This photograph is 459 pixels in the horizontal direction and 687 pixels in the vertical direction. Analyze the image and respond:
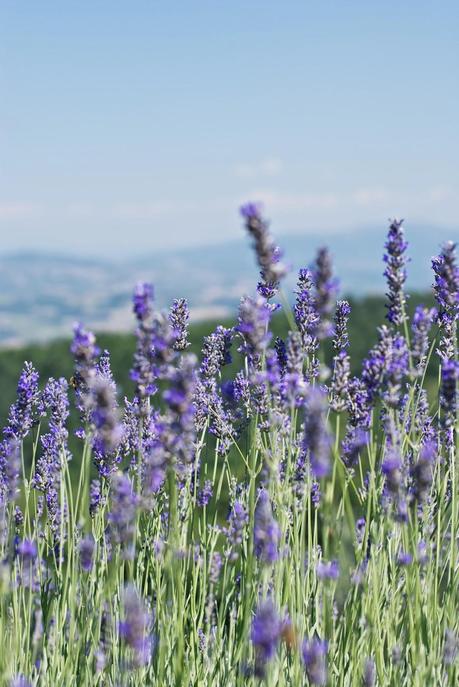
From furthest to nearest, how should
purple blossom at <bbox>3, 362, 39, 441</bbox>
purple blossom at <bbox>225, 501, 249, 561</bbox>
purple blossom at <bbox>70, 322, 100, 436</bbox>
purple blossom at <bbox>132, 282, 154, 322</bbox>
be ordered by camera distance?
purple blossom at <bbox>3, 362, 39, 441</bbox> < purple blossom at <bbox>225, 501, 249, 561</bbox> < purple blossom at <bbox>70, 322, 100, 436</bbox> < purple blossom at <bbox>132, 282, 154, 322</bbox>

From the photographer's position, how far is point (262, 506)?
2.00 meters

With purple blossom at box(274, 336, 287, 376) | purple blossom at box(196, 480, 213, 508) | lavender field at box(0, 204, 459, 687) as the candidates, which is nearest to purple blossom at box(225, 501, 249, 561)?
lavender field at box(0, 204, 459, 687)

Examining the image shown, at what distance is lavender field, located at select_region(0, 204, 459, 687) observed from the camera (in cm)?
195

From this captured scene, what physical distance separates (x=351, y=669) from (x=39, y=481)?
133 cm

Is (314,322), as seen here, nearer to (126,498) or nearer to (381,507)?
(381,507)

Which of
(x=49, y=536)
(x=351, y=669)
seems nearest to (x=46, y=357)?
(x=49, y=536)

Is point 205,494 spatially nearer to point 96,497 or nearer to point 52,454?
point 96,497

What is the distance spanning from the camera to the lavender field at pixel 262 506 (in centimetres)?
195

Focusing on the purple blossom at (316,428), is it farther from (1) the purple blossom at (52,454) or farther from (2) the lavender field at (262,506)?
(1) the purple blossom at (52,454)

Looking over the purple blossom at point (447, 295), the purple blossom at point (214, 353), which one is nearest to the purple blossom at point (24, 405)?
the purple blossom at point (214, 353)

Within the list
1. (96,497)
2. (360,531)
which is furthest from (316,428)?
(96,497)

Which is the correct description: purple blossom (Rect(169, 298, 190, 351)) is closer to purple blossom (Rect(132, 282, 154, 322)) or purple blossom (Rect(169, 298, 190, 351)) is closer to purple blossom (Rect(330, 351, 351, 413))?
purple blossom (Rect(330, 351, 351, 413))

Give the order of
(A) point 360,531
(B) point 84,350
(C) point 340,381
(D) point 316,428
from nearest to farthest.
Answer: (D) point 316,428 < (B) point 84,350 < (C) point 340,381 < (A) point 360,531

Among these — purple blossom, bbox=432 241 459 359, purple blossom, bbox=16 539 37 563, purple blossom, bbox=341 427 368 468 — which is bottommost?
purple blossom, bbox=16 539 37 563
